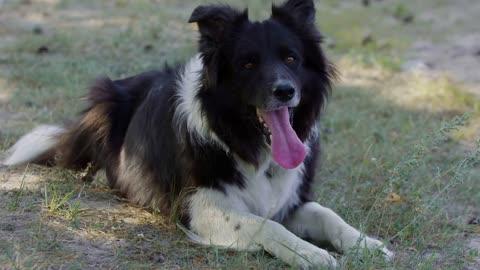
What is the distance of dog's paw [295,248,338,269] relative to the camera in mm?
3867

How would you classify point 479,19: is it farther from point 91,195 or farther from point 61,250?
point 61,250

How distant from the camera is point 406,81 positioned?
903 centimetres

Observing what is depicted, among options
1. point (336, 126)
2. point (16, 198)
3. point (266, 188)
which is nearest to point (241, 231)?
point (266, 188)

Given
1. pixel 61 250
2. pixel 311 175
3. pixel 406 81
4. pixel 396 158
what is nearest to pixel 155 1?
pixel 406 81

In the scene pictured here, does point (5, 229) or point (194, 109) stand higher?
point (194, 109)

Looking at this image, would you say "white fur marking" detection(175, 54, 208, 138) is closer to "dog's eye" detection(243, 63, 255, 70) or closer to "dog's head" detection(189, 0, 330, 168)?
"dog's head" detection(189, 0, 330, 168)

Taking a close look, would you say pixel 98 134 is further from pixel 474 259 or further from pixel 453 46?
pixel 453 46

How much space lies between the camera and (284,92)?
160 inches

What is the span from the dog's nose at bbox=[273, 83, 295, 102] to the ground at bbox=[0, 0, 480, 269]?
0.90m

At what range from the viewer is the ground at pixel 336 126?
4086 mm

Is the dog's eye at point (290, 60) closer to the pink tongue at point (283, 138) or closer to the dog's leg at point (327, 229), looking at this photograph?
the pink tongue at point (283, 138)

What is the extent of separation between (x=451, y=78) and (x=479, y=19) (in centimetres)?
428

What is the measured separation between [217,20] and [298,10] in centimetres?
60

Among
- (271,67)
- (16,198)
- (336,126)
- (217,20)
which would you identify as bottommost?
(336,126)
